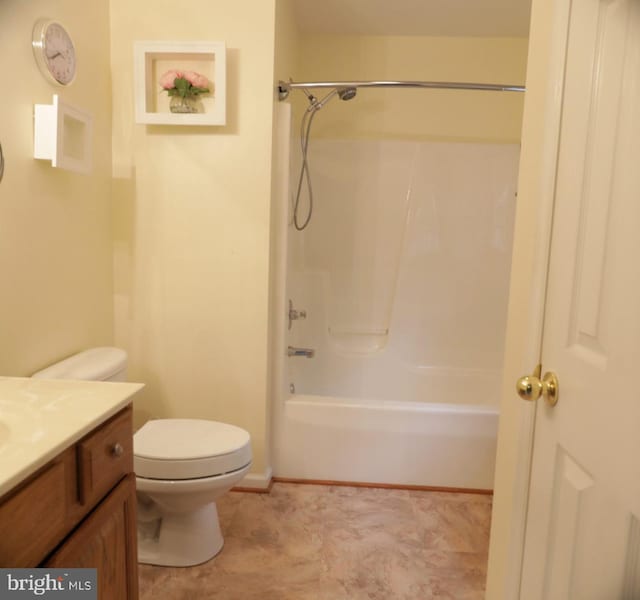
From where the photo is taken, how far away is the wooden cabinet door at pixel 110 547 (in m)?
0.99

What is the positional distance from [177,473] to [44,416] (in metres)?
0.72

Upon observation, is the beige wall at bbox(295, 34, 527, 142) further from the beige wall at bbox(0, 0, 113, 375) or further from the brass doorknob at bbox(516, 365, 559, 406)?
the brass doorknob at bbox(516, 365, 559, 406)

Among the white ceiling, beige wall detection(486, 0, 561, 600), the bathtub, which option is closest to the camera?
beige wall detection(486, 0, 561, 600)

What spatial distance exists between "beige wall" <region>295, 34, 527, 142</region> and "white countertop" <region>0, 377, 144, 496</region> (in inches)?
88.2

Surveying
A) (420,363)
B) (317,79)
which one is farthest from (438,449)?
(317,79)

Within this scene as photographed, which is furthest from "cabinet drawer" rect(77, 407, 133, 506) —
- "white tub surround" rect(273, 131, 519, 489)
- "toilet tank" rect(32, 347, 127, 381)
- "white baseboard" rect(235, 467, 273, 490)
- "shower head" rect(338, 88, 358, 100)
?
"shower head" rect(338, 88, 358, 100)

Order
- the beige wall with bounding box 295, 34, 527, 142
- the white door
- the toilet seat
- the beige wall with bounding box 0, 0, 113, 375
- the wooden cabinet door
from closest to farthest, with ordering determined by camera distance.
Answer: the white door
the wooden cabinet door
the beige wall with bounding box 0, 0, 113, 375
the toilet seat
the beige wall with bounding box 295, 34, 527, 142

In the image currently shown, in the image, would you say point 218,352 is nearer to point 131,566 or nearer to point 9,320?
point 9,320

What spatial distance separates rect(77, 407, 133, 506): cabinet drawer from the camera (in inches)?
40.0

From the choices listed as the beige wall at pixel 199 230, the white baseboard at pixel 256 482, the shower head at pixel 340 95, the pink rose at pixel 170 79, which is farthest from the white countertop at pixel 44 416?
the shower head at pixel 340 95

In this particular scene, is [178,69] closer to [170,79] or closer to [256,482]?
[170,79]

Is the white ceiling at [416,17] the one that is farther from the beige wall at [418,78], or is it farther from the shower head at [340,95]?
the shower head at [340,95]

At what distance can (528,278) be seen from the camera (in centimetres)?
121

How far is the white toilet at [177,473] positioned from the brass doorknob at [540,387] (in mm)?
1079
